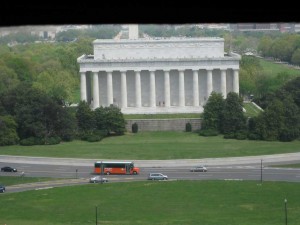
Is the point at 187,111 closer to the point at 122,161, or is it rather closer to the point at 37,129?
the point at 37,129

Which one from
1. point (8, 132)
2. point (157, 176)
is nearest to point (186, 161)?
point (157, 176)

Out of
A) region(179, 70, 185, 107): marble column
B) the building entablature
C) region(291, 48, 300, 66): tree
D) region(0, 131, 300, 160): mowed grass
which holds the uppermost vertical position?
region(291, 48, 300, 66): tree

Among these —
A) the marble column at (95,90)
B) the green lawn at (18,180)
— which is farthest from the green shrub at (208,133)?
the green lawn at (18,180)

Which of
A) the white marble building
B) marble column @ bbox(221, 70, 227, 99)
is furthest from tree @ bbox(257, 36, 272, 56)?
marble column @ bbox(221, 70, 227, 99)

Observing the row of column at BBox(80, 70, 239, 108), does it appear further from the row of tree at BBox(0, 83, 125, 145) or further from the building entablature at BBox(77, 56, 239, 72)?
the row of tree at BBox(0, 83, 125, 145)

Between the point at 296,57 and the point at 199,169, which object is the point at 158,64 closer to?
the point at 199,169

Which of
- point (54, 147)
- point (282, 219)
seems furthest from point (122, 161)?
point (282, 219)

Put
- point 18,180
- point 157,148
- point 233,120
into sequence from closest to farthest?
point 18,180 → point 157,148 → point 233,120

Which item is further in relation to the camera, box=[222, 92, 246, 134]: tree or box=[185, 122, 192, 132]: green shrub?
box=[185, 122, 192, 132]: green shrub
